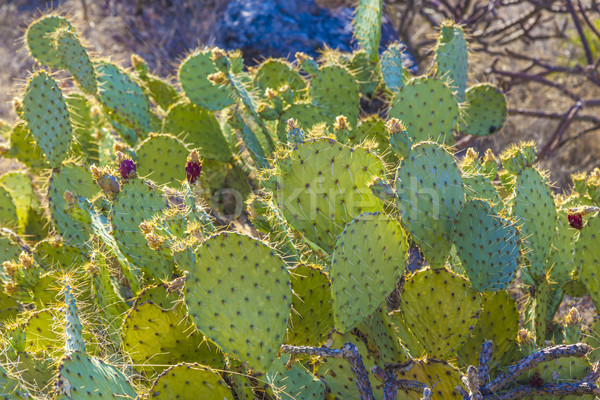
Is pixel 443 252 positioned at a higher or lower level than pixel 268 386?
higher

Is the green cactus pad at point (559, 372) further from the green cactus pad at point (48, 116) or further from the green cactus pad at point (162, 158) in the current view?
the green cactus pad at point (48, 116)

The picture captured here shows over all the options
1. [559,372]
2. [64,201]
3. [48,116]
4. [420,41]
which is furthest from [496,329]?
[420,41]

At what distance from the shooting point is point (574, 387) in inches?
65.6

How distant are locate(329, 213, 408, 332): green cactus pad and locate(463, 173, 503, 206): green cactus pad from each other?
53cm

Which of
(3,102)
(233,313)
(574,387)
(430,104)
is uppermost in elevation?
(430,104)

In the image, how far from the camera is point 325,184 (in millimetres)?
1681

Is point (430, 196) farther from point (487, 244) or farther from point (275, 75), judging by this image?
point (275, 75)

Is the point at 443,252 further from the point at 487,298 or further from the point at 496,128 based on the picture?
the point at 496,128

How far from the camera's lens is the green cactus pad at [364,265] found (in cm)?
158

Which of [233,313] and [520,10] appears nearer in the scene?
[233,313]

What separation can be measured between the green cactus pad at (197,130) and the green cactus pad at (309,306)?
1.26 meters

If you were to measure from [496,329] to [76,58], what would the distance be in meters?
2.33

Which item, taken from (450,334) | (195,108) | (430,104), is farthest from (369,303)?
(195,108)

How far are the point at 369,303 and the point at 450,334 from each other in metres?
0.33
